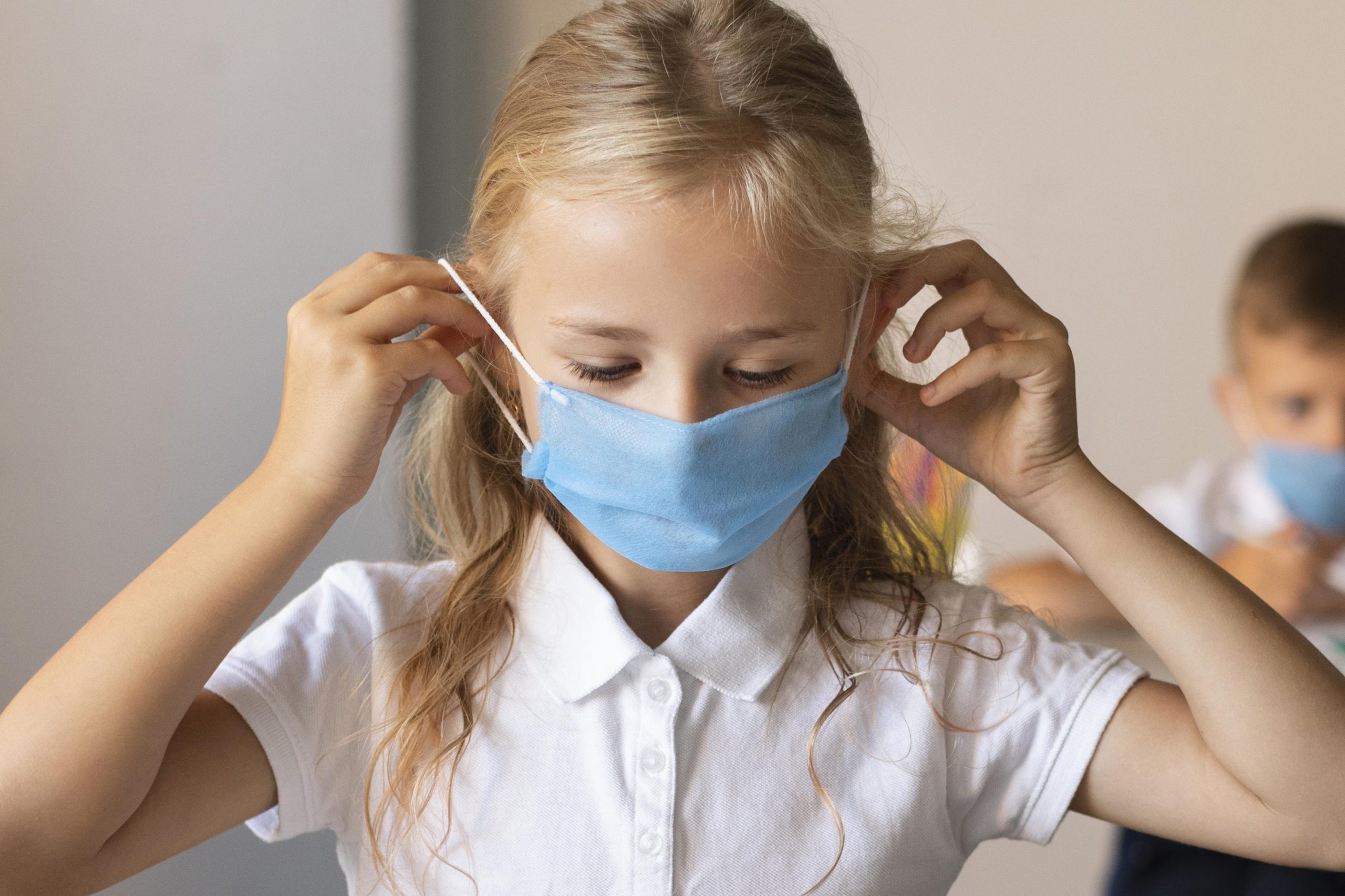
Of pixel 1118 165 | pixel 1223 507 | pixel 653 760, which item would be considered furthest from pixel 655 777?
pixel 1118 165

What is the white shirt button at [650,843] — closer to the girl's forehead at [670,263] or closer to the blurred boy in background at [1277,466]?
the girl's forehead at [670,263]

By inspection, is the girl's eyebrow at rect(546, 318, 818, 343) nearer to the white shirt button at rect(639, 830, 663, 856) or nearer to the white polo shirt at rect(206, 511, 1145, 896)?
the white polo shirt at rect(206, 511, 1145, 896)

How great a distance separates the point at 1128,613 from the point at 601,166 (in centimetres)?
46

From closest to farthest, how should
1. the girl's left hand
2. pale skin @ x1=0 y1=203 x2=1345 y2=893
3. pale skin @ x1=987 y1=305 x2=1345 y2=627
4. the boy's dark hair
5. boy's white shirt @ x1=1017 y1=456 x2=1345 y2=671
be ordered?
pale skin @ x1=0 y1=203 x2=1345 y2=893 → the girl's left hand → pale skin @ x1=987 y1=305 x2=1345 y2=627 → boy's white shirt @ x1=1017 y1=456 x2=1345 y2=671 → the boy's dark hair

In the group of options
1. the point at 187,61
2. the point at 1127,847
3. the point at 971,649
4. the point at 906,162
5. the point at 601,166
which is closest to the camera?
the point at 601,166

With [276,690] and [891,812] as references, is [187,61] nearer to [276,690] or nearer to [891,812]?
[276,690]

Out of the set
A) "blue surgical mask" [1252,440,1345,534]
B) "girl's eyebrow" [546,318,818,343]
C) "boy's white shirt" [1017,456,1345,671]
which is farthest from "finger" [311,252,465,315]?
"blue surgical mask" [1252,440,1345,534]

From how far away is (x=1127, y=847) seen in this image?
1172 mm

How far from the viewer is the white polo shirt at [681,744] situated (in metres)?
0.81

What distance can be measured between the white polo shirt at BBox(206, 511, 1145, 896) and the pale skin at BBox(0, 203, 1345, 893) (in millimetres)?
37

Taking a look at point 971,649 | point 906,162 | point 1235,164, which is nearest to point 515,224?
point 971,649

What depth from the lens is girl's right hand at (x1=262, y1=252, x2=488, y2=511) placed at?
2.56 feet

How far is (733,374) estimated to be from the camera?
773 mm

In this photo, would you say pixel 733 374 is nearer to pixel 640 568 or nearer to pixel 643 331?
pixel 643 331
